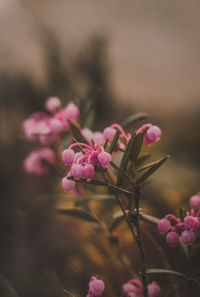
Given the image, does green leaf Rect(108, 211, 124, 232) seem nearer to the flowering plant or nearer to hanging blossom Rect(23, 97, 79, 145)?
the flowering plant

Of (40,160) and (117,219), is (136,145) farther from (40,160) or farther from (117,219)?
(40,160)

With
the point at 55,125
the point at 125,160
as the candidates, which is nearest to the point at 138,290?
the point at 125,160

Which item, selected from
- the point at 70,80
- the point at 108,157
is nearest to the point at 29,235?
the point at 70,80

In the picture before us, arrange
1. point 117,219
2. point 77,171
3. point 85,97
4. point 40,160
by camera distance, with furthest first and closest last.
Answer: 1. point 85,97
2. point 40,160
3. point 117,219
4. point 77,171

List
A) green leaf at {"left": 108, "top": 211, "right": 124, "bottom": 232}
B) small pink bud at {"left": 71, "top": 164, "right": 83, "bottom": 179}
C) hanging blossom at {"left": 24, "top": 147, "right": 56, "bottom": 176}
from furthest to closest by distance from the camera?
1. hanging blossom at {"left": 24, "top": 147, "right": 56, "bottom": 176}
2. green leaf at {"left": 108, "top": 211, "right": 124, "bottom": 232}
3. small pink bud at {"left": 71, "top": 164, "right": 83, "bottom": 179}

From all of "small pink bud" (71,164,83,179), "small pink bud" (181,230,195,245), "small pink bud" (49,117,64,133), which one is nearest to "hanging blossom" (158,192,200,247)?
"small pink bud" (181,230,195,245)

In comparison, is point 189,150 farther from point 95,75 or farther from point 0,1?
point 0,1

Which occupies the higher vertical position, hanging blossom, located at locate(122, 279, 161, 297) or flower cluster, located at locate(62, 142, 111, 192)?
flower cluster, located at locate(62, 142, 111, 192)

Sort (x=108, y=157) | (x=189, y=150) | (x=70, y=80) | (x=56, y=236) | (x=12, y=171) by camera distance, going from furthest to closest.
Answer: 1. (x=189, y=150)
2. (x=70, y=80)
3. (x=12, y=171)
4. (x=56, y=236)
5. (x=108, y=157)

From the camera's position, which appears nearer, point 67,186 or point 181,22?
point 67,186
